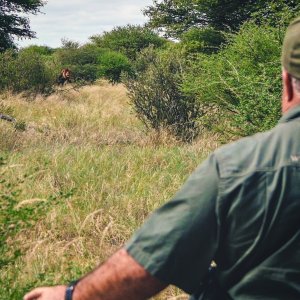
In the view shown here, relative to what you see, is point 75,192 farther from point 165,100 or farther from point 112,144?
point 165,100

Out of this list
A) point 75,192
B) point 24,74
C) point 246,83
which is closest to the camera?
point 75,192

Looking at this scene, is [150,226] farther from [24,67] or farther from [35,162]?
[24,67]

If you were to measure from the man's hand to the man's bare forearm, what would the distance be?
11 cm

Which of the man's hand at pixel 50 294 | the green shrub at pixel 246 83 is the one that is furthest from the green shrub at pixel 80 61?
the man's hand at pixel 50 294

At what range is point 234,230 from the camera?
1.22m

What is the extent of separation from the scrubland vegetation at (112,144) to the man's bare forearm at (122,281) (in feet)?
4.37

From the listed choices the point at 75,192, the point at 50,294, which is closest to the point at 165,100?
the point at 75,192

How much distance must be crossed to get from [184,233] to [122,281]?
179 millimetres

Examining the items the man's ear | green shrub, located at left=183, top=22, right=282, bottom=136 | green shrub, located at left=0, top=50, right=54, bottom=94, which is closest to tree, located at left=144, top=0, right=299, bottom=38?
green shrub, located at left=0, top=50, right=54, bottom=94

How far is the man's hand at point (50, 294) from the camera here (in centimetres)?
140

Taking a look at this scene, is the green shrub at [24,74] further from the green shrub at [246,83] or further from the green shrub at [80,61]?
the green shrub at [80,61]

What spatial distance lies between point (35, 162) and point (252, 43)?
334 centimetres

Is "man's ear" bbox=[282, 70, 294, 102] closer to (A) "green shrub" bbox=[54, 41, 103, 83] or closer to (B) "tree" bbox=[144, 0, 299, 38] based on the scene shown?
(B) "tree" bbox=[144, 0, 299, 38]

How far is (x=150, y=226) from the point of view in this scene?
4.09 ft
